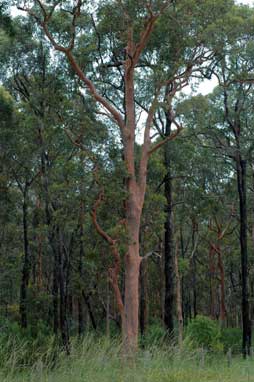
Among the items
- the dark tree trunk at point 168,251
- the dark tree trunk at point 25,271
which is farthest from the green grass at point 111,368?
the dark tree trunk at point 25,271

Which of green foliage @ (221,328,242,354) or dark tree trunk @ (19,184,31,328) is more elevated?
dark tree trunk @ (19,184,31,328)

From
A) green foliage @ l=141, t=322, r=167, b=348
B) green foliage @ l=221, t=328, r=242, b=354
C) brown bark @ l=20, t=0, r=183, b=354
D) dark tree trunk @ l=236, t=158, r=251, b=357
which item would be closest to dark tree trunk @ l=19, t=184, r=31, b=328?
green foliage @ l=141, t=322, r=167, b=348

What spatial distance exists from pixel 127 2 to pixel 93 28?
10.4ft

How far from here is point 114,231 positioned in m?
18.3

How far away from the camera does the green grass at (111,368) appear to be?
8.98m

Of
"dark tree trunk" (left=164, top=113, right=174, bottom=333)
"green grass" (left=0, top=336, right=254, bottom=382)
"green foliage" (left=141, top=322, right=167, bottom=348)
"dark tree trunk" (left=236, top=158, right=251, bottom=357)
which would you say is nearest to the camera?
"green grass" (left=0, top=336, right=254, bottom=382)

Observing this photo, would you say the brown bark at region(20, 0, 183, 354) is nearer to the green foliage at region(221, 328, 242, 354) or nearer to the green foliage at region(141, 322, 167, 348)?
the green foliage at region(141, 322, 167, 348)

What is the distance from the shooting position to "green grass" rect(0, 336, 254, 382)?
8.98 metres

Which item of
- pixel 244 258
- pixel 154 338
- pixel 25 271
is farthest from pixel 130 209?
pixel 25 271

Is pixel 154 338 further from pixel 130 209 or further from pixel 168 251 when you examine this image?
pixel 168 251

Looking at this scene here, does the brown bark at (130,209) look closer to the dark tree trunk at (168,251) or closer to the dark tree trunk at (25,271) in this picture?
the dark tree trunk at (168,251)

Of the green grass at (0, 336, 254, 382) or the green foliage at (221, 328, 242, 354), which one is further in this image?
the green foliage at (221, 328, 242, 354)

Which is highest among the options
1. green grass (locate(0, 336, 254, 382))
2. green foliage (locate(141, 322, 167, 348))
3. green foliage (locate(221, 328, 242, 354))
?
green grass (locate(0, 336, 254, 382))

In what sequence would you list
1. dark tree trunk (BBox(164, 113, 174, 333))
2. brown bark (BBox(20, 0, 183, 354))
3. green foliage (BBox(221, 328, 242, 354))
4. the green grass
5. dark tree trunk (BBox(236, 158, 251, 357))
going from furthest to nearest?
green foliage (BBox(221, 328, 242, 354)) < dark tree trunk (BBox(164, 113, 174, 333)) < dark tree trunk (BBox(236, 158, 251, 357)) < brown bark (BBox(20, 0, 183, 354)) < the green grass
